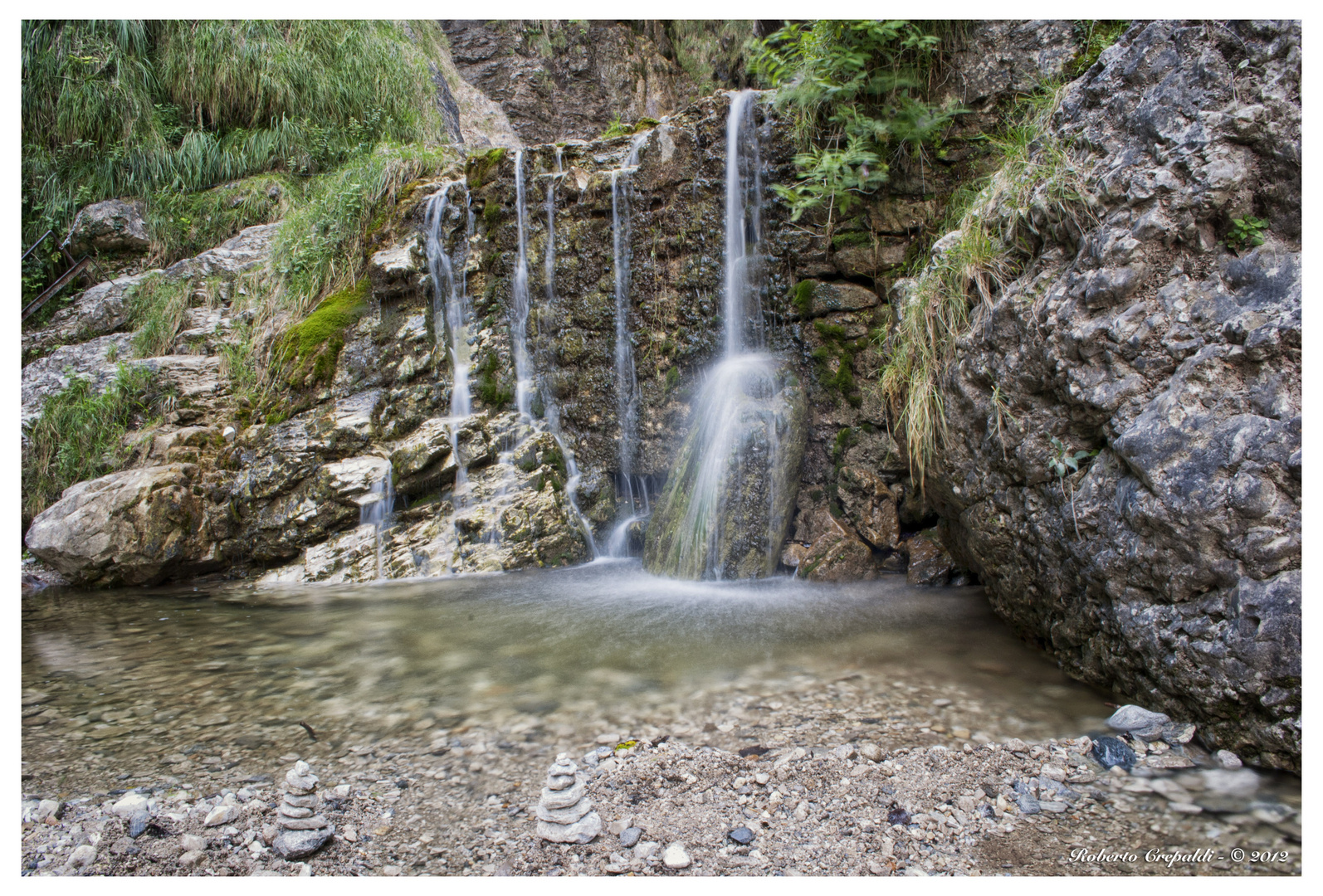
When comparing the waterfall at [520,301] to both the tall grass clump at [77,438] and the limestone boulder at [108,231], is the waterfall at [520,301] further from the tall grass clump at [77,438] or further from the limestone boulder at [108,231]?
the limestone boulder at [108,231]

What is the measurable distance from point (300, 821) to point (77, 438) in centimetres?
626

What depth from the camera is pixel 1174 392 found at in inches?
92.0

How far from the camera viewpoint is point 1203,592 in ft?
7.40

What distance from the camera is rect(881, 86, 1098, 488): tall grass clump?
2.91 m

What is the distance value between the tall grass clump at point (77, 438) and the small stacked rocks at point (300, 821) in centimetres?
561

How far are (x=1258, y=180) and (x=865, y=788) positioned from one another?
2593 millimetres

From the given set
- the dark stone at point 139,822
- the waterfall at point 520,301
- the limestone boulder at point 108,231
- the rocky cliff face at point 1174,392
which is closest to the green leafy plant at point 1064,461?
the rocky cliff face at point 1174,392

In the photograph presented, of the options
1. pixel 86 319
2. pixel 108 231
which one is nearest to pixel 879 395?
pixel 86 319

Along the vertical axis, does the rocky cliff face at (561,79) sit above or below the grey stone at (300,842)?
above

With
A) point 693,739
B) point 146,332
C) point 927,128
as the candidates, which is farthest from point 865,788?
point 146,332

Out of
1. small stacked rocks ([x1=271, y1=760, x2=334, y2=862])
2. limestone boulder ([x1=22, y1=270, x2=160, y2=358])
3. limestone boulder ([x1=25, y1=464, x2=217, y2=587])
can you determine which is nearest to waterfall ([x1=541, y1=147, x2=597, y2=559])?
limestone boulder ([x1=25, y1=464, x2=217, y2=587])

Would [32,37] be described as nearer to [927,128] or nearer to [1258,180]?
[927,128]

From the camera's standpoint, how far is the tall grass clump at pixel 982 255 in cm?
291

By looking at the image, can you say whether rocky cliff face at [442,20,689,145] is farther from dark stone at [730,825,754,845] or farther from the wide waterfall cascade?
dark stone at [730,825,754,845]
